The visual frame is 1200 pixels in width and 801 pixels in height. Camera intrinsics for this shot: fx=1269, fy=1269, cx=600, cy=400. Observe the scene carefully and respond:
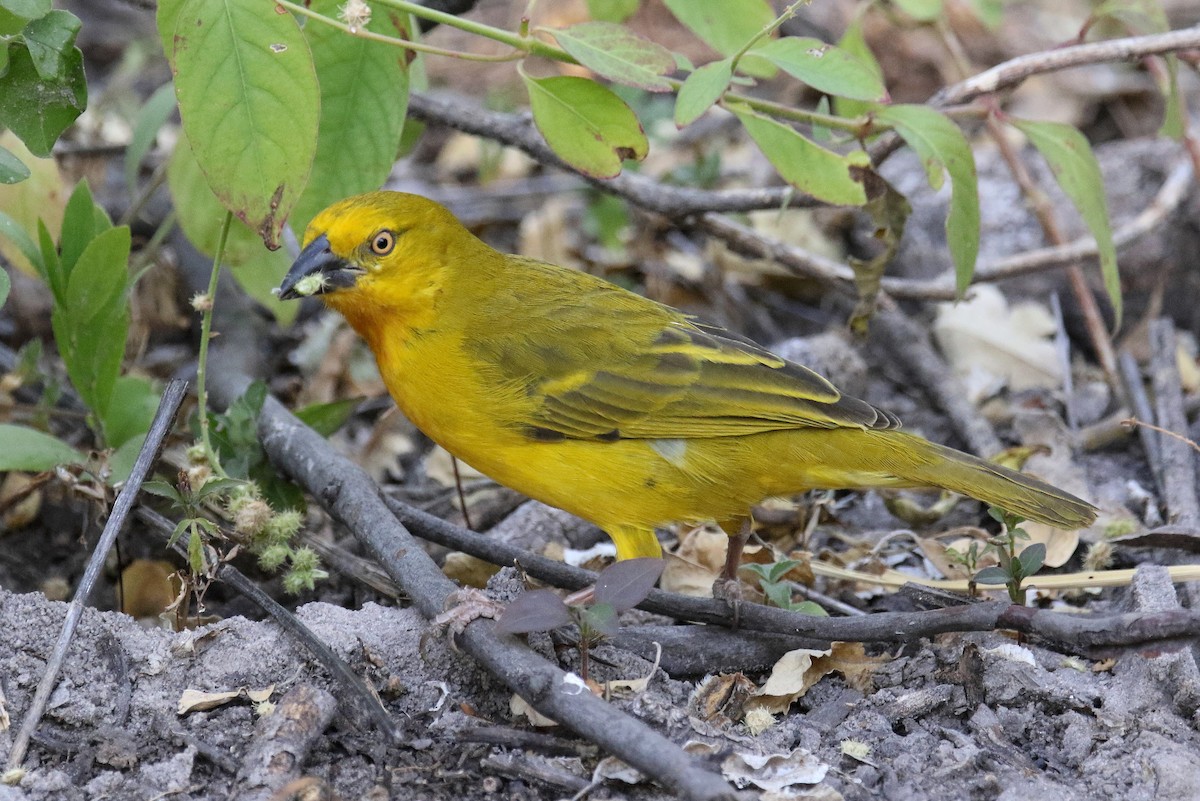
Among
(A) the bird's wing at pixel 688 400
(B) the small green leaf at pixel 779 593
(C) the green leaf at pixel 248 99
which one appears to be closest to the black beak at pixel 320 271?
(A) the bird's wing at pixel 688 400

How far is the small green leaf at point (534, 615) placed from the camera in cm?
257

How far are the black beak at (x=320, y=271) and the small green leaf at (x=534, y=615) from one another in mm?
1379

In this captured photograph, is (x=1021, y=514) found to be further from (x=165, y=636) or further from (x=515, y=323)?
(x=165, y=636)

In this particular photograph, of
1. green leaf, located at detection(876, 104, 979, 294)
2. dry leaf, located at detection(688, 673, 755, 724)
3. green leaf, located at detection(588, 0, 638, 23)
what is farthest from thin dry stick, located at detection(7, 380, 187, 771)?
green leaf, located at detection(588, 0, 638, 23)

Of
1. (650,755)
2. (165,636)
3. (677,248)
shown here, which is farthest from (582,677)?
(677,248)

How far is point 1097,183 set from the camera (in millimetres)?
3754

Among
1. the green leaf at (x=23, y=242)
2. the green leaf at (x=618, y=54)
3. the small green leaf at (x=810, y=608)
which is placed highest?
the green leaf at (x=618, y=54)

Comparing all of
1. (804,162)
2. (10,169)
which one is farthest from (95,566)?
(804,162)

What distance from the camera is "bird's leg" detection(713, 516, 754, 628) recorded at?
342cm

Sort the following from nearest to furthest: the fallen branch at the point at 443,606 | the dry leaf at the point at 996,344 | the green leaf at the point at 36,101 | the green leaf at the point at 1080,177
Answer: the fallen branch at the point at 443,606, the green leaf at the point at 36,101, the green leaf at the point at 1080,177, the dry leaf at the point at 996,344

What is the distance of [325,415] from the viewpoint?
4.08 m

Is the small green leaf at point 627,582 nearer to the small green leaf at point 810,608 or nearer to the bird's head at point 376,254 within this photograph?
the small green leaf at point 810,608

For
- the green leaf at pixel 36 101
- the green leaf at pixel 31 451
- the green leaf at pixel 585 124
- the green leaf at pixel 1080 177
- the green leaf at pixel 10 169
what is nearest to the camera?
the green leaf at pixel 10 169

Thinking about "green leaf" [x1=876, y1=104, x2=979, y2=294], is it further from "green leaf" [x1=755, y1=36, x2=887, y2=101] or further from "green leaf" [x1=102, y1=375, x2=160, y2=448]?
"green leaf" [x1=102, y1=375, x2=160, y2=448]
